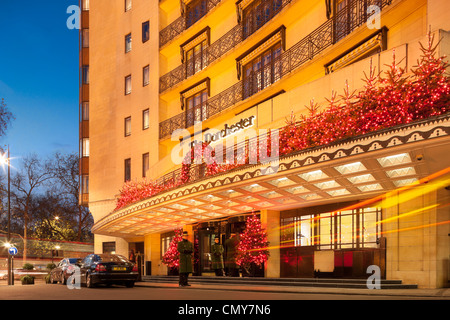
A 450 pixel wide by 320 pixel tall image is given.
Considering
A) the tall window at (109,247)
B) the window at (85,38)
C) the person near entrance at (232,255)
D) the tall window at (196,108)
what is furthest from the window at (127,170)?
the person near entrance at (232,255)

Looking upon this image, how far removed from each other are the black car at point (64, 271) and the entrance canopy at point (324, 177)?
12.3 feet

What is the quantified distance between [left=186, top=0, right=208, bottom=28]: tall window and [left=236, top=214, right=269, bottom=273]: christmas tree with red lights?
15.7 m

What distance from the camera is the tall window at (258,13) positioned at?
79.9 ft

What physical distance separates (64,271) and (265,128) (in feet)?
34.1

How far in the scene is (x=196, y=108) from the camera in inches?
1230

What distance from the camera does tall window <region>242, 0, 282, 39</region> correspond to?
2435 cm

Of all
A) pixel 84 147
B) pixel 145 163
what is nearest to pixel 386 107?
pixel 145 163

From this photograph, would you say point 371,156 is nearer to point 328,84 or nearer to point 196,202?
point 328,84

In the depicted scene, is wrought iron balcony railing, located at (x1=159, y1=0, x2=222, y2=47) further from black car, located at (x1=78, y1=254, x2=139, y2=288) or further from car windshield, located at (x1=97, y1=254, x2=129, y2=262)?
black car, located at (x1=78, y1=254, x2=139, y2=288)

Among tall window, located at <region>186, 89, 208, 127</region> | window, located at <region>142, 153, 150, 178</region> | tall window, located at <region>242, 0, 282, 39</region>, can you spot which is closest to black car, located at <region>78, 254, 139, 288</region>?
tall window, located at <region>186, 89, 208, 127</region>

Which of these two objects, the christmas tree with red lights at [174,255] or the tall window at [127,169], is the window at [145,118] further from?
the christmas tree with red lights at [174,255]
